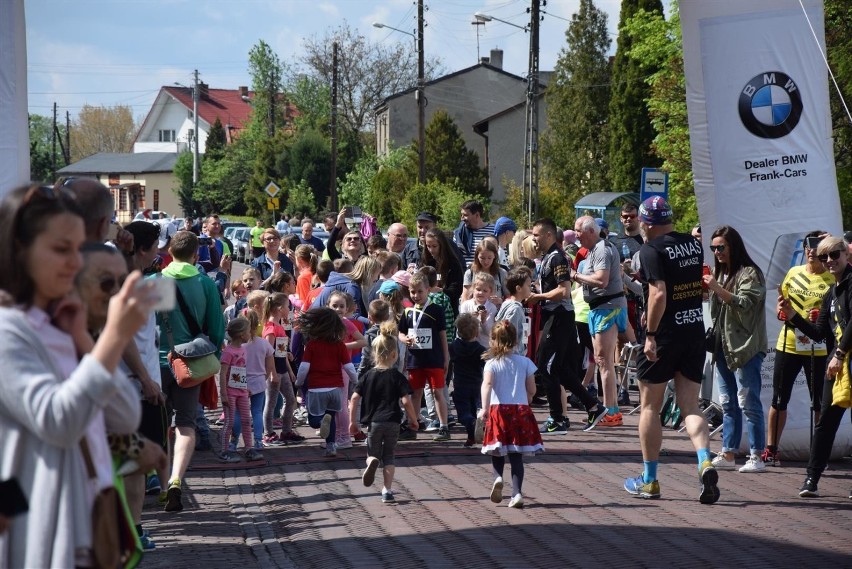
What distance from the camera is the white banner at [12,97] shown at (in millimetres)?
8547

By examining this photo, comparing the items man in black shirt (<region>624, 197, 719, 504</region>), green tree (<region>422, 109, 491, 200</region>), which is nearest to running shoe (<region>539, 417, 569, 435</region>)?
man in black shirt (<region>624, 197, 719, 504</region>)

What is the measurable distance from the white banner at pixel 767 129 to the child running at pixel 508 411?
2618 mm

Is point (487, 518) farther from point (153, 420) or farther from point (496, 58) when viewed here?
point (496, 58)

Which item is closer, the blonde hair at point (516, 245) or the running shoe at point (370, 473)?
the running shoe at point (370, 473)

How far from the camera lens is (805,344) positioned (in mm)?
9906

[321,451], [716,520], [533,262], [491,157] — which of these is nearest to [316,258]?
[533,262]

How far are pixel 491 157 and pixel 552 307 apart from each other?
202ft

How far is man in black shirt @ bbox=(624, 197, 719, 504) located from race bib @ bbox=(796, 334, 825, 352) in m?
1.33

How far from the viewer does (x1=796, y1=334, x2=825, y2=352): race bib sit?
9852 millimetres

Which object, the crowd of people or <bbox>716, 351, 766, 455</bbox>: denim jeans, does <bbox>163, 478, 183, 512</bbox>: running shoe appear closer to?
the crowd of people

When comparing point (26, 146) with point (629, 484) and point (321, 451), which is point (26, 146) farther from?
point (629, 484)

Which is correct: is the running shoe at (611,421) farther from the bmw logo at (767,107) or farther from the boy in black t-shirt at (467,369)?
the bmw logo at (767,107)

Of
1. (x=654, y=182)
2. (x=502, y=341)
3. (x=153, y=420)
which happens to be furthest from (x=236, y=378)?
(x=654, y=182)

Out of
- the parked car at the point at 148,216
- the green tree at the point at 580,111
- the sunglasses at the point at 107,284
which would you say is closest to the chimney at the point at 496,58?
the green tree at the point at 580,111
